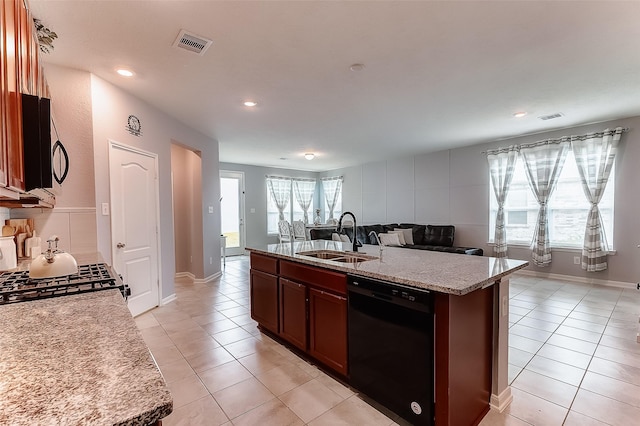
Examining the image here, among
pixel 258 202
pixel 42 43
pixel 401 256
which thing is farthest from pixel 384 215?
pixel 42 43

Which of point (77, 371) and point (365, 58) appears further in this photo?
point (365, 58)

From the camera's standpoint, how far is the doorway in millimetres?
8102

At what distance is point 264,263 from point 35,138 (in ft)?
7.22

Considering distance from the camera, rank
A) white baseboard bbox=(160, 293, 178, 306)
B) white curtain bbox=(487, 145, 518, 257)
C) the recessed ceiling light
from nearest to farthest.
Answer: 1. the recessed ceiling light
2. white baseboard bbox=(160, 293, 178, 306)
3. white curtain bbox=(487, 145, 518, 257)

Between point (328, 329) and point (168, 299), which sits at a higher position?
point (328, 329)

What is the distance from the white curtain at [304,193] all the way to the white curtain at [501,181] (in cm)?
551

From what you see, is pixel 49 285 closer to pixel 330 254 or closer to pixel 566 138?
pixel 330 254

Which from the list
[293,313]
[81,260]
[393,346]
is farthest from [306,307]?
[81,260]

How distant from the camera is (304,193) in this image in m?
9.77

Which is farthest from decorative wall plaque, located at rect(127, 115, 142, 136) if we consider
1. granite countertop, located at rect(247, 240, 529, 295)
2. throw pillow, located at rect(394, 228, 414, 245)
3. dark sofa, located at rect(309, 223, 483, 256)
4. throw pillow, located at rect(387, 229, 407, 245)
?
throw pillow, located at rect(394, 228, 414, 245)

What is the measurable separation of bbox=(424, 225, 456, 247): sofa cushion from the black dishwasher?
191 inches

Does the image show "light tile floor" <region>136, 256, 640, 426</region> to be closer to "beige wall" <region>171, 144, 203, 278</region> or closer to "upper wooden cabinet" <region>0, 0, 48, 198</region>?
"beige wall" <region>171, 144, 203, 278</region>

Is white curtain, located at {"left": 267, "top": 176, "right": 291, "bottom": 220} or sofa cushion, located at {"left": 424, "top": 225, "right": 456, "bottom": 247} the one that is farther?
white curtain, located at {"left": 267, "top": 176, "right": 291, "bottom": 220}

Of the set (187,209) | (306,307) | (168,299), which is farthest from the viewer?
(187,209)
